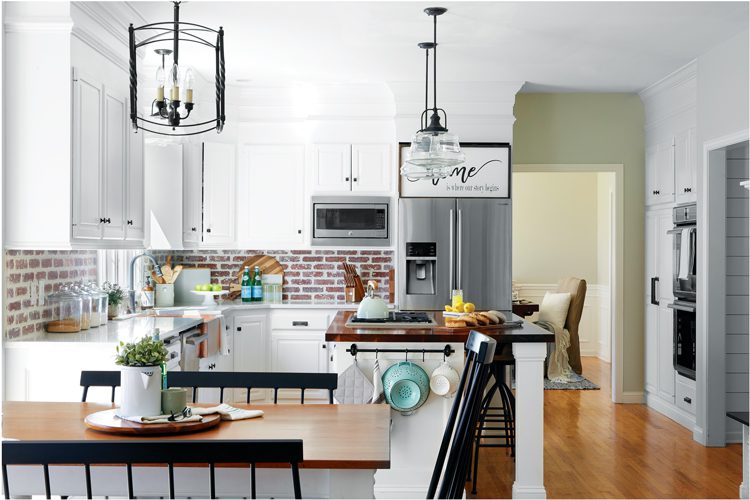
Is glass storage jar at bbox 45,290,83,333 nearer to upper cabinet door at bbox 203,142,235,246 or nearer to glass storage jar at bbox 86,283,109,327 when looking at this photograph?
glass storage jar at bbox 86,283,109,327

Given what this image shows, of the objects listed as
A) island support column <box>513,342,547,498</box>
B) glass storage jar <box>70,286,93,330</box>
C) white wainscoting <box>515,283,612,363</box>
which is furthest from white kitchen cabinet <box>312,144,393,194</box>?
white wainscoting <box>515,283,612,363</box>

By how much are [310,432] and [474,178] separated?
161 inches

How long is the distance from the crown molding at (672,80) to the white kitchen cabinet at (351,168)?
229cm

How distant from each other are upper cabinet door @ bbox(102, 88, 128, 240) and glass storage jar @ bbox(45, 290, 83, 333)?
404 mm

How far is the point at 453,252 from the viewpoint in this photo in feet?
19.5

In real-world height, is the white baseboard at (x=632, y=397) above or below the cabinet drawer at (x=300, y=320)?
below

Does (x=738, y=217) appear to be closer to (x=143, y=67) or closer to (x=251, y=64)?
(x=251, y=64)

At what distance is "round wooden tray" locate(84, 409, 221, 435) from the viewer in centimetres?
214

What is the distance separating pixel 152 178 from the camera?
5977 mm

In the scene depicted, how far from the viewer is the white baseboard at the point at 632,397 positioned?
6.58m

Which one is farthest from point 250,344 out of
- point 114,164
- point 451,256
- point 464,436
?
point 464,436

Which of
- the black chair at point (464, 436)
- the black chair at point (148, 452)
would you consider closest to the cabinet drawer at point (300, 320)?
the black chair at point (464, 436)

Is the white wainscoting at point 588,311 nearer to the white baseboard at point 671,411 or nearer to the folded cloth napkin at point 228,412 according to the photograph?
the white baseboard at point 671,411

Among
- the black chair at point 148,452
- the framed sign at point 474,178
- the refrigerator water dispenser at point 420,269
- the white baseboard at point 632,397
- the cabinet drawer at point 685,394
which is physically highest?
the framed sign at point 474,178
